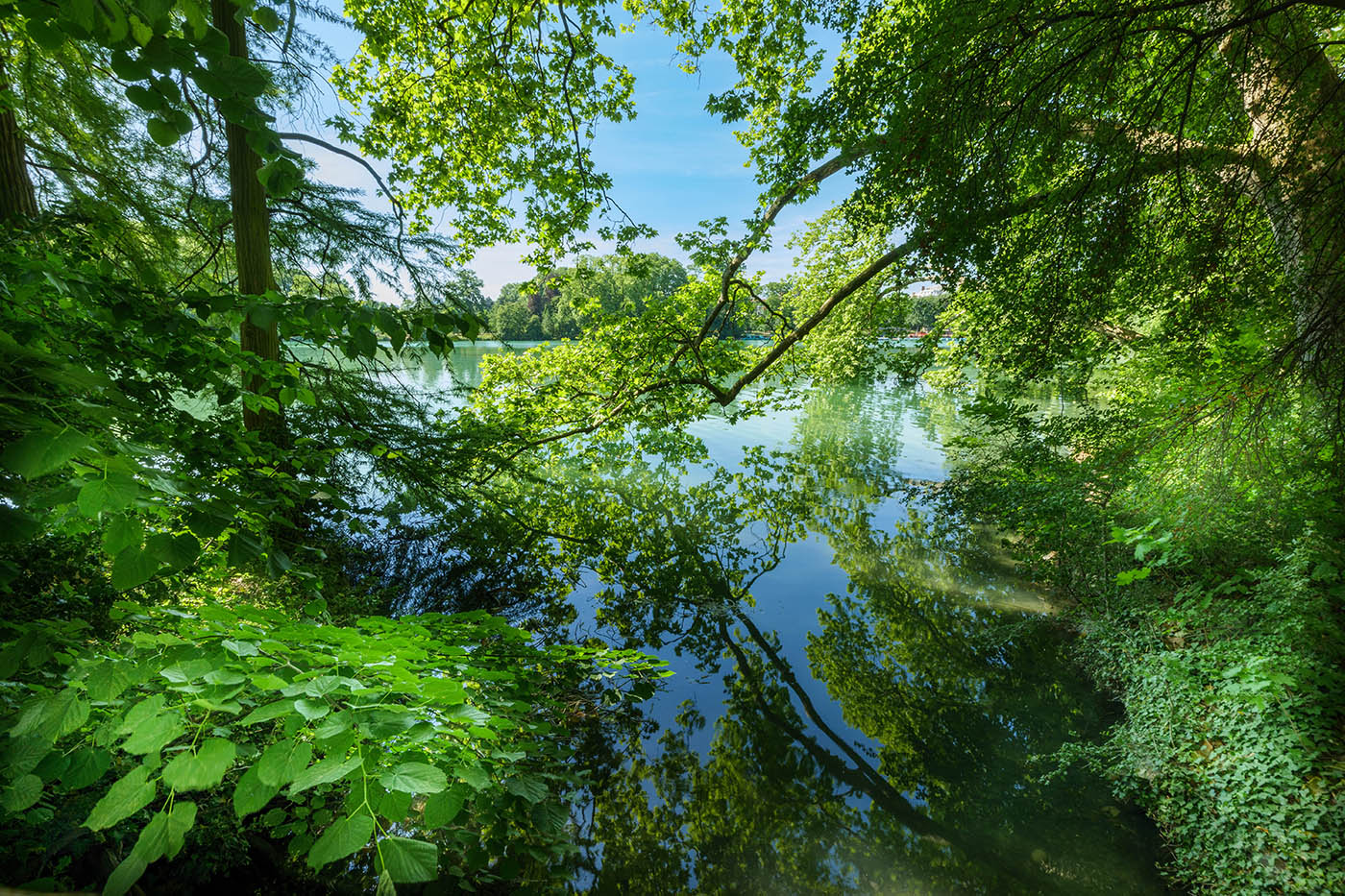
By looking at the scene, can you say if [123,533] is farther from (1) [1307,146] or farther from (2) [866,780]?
(1) [1307,146]

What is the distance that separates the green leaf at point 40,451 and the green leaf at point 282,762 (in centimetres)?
59

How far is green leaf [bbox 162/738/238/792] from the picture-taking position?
0.85 meters

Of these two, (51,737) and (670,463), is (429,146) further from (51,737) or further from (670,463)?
(670,463)

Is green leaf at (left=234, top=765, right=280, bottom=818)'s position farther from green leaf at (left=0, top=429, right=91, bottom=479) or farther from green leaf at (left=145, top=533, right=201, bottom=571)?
green leaf at (left=0, top=429, right=91, bottom=479)

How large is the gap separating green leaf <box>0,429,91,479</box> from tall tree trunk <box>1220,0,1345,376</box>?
458 centimetres

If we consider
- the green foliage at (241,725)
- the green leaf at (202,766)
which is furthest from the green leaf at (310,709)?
the green leaf at (202,766)

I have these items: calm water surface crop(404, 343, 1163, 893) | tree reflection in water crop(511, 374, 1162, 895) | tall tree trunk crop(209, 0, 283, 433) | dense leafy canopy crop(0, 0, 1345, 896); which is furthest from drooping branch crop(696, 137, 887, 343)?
tall tree trunk crop(209, 0, 283, 433)

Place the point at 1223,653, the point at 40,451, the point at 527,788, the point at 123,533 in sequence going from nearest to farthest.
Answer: the point at 40,451
the point at 123,533
the point at 527,788
the point at 1223,653

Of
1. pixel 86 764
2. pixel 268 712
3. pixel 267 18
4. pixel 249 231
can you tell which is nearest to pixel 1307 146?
pixel 267 18

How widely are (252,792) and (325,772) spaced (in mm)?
187

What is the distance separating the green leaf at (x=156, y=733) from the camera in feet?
2.88

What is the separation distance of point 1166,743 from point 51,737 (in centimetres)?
553

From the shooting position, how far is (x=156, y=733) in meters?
0.91

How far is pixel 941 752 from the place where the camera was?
4375mm
